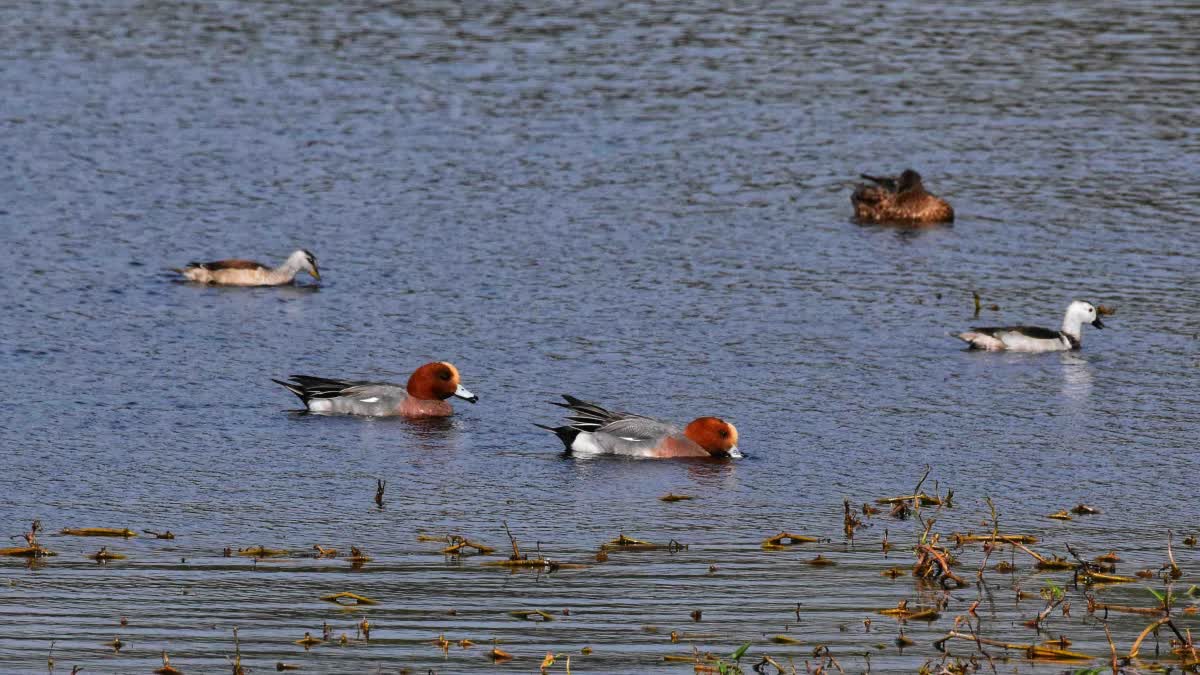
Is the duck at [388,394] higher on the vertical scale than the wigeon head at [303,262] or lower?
lower

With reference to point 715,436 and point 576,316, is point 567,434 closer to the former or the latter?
point 715,436

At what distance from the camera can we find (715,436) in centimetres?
1385

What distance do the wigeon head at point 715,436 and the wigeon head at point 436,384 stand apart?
212 centimetres

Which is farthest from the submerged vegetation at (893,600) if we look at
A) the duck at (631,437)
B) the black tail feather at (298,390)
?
the black tail feather at (298,390)

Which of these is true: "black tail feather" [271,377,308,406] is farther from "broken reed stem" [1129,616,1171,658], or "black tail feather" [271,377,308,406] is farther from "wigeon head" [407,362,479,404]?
"broken reed stem" [1129,616,1171,658]

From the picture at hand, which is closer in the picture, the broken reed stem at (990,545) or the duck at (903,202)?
the broken reed stem at (990,545)

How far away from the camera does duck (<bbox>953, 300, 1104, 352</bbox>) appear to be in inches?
690

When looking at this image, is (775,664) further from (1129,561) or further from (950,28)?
(950,28)

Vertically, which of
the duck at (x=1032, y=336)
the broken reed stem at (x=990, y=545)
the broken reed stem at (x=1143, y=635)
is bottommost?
the broken reed stem at (x=1143, y=635)

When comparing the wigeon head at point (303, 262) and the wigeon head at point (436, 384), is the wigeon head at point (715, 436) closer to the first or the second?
the wigeon head at point (436, 384)

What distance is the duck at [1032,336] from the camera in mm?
17531

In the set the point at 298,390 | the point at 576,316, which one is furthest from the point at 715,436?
the point at 576,316

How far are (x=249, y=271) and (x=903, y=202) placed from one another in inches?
313

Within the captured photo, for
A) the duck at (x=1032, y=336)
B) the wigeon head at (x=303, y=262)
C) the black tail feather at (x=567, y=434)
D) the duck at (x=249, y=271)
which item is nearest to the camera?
the black tail feather at (x=567, y=434)
